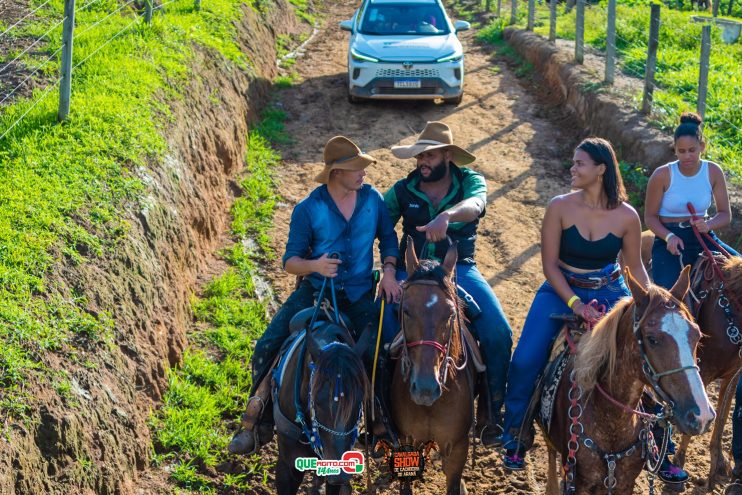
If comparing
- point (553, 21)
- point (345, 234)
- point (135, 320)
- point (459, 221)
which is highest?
point (553, 21)

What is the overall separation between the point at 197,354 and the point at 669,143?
23.7 ft

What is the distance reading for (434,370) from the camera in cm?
448

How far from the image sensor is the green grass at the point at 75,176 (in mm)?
5488

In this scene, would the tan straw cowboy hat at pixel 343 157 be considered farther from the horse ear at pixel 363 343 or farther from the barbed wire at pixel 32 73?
the barbed wire at pixel 32 73

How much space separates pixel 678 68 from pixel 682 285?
1145cm

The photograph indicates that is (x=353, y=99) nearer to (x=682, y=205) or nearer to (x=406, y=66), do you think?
(x=406, y=66)

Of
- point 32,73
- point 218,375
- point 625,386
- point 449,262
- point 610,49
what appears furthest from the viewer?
point 610,49

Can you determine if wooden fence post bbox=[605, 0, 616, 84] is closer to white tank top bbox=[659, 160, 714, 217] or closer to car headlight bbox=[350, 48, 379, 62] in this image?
car headlight bbox=[350, 48, 379, 62]

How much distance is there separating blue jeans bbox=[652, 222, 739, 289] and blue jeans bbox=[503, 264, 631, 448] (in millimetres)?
1240

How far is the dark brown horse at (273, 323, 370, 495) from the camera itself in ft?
15.2

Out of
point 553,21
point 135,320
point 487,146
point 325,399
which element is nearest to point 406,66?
point 487,146

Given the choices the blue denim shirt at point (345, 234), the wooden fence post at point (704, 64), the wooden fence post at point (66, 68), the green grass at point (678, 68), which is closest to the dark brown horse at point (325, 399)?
the blue denim shirt at point (345, 234)

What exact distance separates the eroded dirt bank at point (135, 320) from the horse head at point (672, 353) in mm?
3695

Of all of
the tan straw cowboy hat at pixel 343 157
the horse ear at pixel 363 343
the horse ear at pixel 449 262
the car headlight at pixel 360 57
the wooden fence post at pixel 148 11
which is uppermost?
the wooden fence post at pixel 148 11
